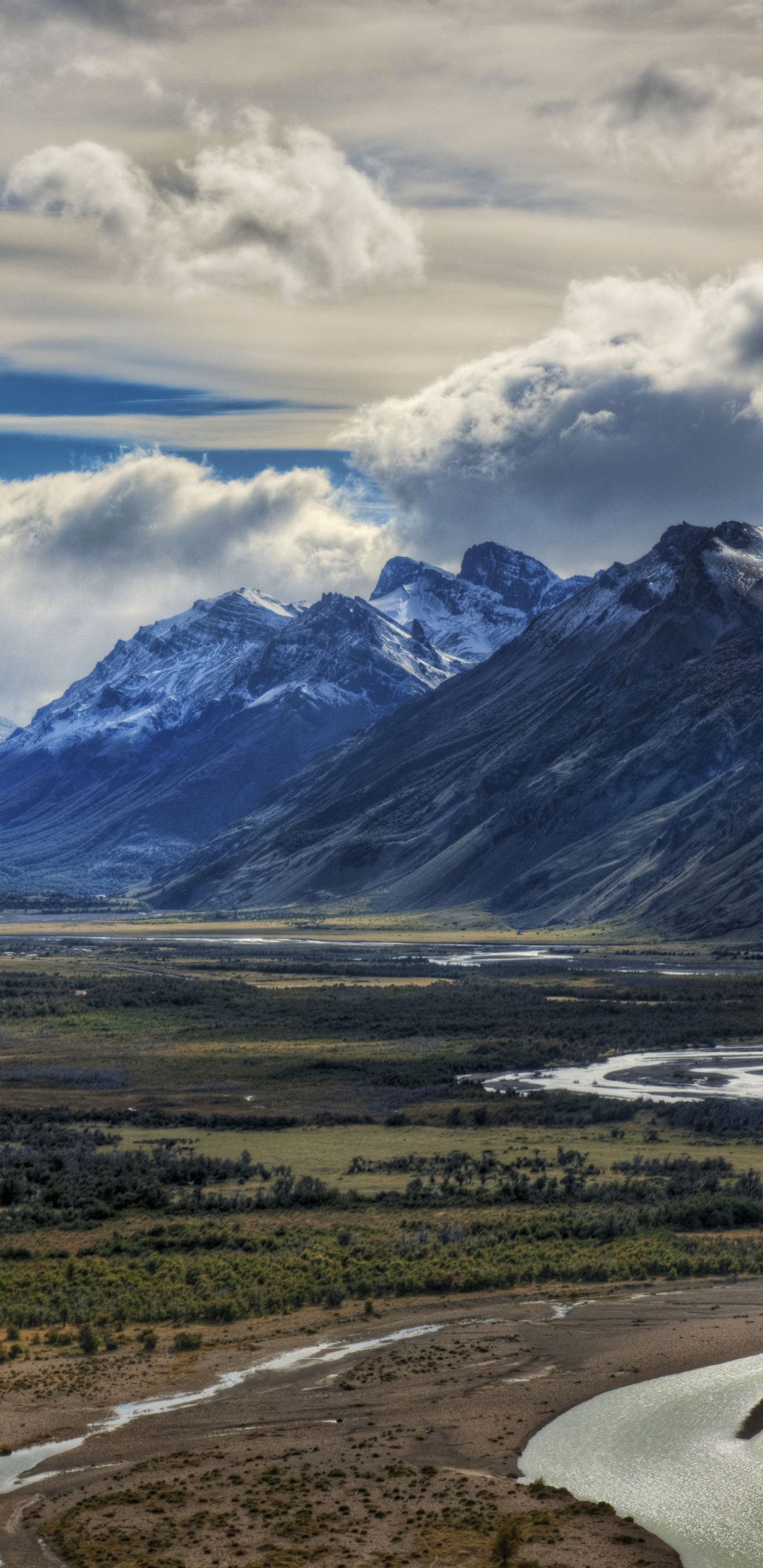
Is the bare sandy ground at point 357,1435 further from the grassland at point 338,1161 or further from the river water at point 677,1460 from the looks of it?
the grassland at point 338,1161

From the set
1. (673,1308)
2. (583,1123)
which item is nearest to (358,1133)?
(583,1123)

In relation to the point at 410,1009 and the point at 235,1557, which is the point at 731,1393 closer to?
the point at 235,1557

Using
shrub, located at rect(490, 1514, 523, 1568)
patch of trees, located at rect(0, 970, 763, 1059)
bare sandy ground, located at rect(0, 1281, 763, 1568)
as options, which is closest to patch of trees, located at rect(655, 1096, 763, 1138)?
patch of trees, located at rect(0, 970, 763, 1059)

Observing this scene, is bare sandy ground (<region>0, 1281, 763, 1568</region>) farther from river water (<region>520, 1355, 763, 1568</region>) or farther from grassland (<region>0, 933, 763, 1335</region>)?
grassland (<region>0, 933, 763, 1335</region>)

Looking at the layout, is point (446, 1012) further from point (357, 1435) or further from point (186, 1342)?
point (357, 1435)

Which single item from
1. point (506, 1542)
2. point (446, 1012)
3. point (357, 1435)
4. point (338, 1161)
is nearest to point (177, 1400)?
point (357, 1435)

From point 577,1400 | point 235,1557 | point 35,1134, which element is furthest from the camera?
point 35,1134
